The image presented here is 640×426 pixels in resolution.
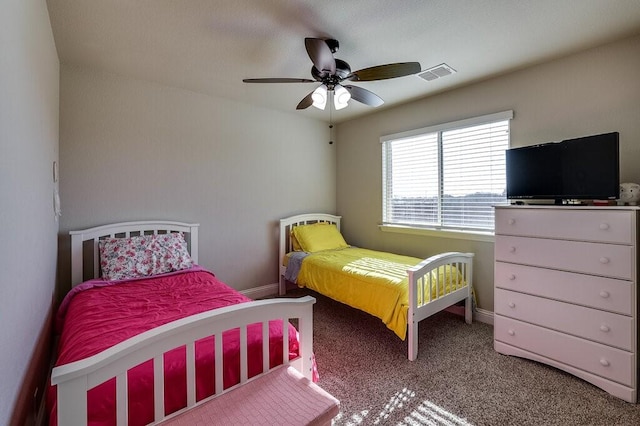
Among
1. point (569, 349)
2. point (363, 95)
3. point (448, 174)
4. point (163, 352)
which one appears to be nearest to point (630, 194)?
point (569, 349)

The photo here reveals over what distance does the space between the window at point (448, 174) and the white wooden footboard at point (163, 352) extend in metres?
2.32

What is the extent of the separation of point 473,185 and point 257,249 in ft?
8.58

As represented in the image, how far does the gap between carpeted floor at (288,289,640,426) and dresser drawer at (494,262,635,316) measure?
0.55 meters

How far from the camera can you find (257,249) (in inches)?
145

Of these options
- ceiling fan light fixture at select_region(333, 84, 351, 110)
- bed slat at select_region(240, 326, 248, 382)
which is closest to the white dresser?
ceiling fan light fixture at select_region(333, 84, 351, 110)

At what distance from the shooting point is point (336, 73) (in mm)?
2146

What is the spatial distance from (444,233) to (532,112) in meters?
1.40

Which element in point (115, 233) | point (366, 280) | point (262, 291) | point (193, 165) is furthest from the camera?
point (262, 291)

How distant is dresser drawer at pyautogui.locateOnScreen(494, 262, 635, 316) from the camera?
1789mm

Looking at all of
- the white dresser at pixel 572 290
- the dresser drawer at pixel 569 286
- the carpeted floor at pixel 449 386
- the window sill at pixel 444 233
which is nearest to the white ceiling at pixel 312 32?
the white dresser at pixel 572 290

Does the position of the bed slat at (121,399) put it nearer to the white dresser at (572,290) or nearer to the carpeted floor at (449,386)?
the carpeted floor at (449,386)

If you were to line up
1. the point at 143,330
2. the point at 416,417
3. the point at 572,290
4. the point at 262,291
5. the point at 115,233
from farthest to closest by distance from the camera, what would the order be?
1. the point at 262,291
2. the point at 115,233
3. the point at 572,290
4. the point at 416,417
5. the point at 143,330

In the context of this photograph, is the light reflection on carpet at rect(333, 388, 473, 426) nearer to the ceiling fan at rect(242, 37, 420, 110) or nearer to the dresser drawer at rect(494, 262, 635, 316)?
the dresser drawer at rect(494, 262, 635, 316)

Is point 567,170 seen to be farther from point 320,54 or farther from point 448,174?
point 320,54
